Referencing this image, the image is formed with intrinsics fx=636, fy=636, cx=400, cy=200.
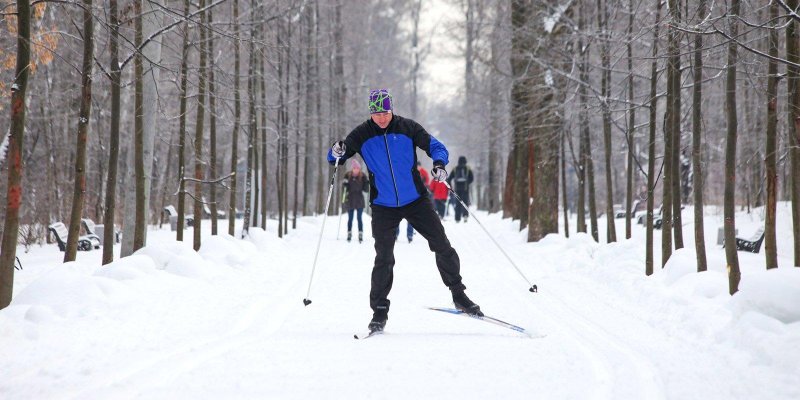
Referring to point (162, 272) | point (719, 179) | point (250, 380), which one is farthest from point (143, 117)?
point (719, 179)

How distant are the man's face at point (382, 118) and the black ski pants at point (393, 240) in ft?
2.58

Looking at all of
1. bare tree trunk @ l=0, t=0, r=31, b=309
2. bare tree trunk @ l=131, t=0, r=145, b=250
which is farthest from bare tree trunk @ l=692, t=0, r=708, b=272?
bare tree trunk @ l=131, t=0, r=145, b=250

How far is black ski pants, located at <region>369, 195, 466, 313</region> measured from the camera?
605 cm

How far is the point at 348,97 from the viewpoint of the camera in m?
34.2

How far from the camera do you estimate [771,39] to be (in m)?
6.56

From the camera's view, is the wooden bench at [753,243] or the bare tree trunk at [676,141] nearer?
the bare tree trunk at [676,141]

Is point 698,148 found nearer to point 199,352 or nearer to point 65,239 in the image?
point 199,352

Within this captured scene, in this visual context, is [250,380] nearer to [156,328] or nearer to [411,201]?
[156,328]

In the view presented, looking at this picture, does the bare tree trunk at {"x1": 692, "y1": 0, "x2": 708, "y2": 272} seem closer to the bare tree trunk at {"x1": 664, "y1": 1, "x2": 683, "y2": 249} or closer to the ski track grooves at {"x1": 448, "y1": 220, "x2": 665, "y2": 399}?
the bare tree trunk at {"x1": 664, "y1": 1, "x2": 683, "y2": 249}

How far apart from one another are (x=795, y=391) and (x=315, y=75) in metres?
21.6

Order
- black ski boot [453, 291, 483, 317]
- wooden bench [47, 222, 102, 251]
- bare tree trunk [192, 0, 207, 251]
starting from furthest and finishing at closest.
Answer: wooden bench [47, 222, 102, 251] < bare tree trunk [192, 0, 207, 251] < black ski boot [453, 291, 483, 317]

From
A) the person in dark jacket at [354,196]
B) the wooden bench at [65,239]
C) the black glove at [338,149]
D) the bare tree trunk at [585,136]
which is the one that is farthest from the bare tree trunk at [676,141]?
the wooden bench at [65,239]

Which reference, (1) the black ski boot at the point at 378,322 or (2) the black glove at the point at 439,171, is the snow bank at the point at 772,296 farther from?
(1) the black ski boot at the point at 378,322

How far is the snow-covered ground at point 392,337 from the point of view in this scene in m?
4.04
